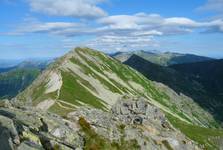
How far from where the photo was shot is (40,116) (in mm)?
49688

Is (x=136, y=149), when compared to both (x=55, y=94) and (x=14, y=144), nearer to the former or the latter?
(x=14, y=144)

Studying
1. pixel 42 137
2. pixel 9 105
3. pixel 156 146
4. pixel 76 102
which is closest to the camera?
pixel 42 137

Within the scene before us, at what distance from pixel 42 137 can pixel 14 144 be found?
7217 mm

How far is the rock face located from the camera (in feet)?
114

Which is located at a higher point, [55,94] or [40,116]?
[40,116]

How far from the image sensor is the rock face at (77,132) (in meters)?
34.8

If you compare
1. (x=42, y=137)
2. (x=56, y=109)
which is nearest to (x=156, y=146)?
(x=42, y=137)

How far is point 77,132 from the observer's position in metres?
51.6

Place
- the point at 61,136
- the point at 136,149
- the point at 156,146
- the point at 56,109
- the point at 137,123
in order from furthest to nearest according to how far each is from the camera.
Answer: the point at 56,109 → the point at 137,123 → the point at 156,146 → the point at 136,149 → the point at 61,136

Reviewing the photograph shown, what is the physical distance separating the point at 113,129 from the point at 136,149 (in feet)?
14.8

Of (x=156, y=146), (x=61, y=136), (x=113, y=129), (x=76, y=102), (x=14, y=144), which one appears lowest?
(x=76, y=102)

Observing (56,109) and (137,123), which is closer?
(137,123)

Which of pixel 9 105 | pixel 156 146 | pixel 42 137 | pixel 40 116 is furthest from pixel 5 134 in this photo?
pixel 156 146

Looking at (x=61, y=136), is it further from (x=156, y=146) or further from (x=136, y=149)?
(x=156, y=146)
